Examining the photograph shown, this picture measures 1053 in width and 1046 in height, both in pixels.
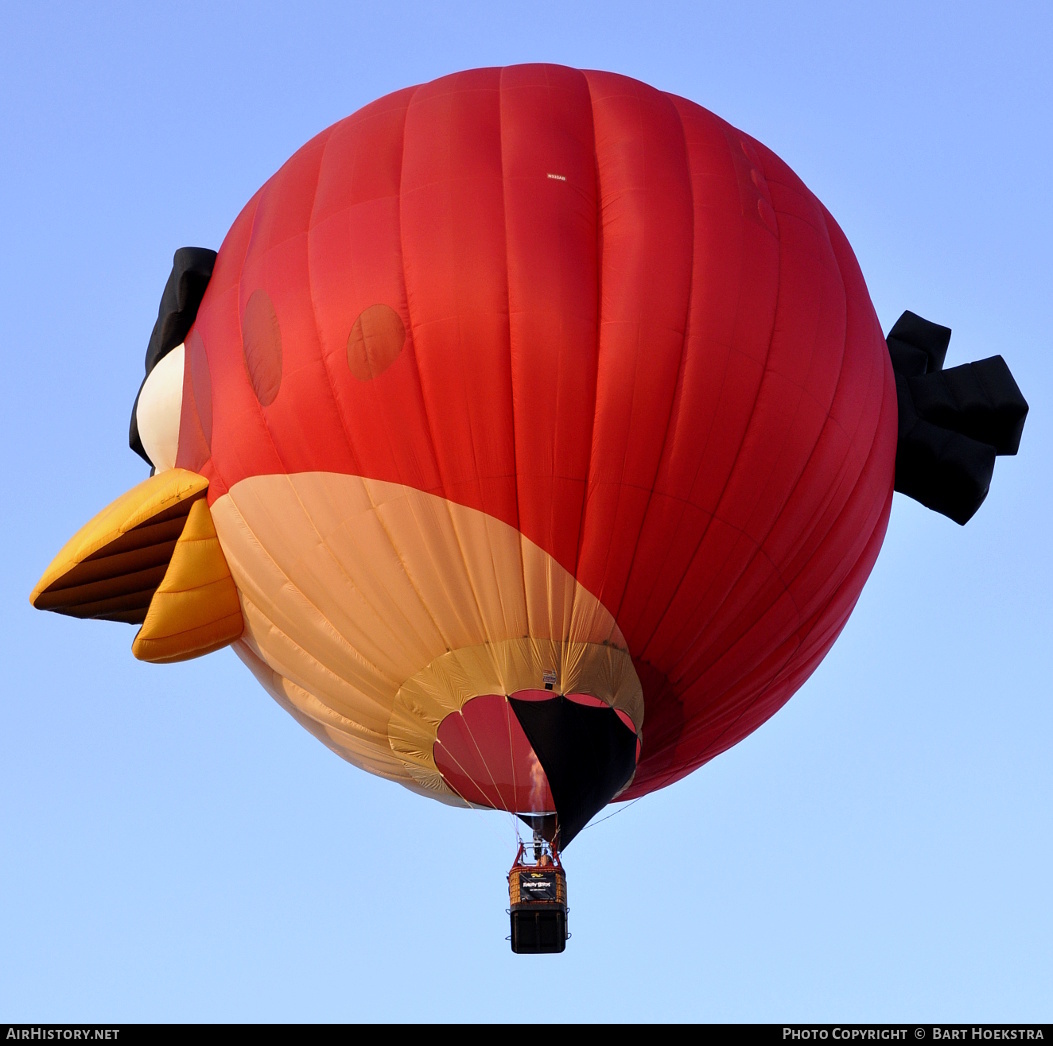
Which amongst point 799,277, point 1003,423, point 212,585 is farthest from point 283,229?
point 1003,423

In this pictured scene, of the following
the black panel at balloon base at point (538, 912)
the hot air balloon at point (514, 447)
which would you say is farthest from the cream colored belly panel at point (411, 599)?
the black panel at balloon base at point (538, 912)

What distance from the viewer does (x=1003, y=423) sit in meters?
15.6

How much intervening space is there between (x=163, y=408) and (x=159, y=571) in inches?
42.1

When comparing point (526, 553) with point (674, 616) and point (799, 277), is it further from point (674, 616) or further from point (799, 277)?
point (799, 277)

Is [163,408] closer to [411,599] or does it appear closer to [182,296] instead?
[182,296]

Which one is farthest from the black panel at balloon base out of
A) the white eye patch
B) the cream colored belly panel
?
the white eye patch

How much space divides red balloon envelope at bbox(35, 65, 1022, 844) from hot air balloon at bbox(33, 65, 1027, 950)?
2cm

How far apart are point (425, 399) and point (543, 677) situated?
1.73 meters

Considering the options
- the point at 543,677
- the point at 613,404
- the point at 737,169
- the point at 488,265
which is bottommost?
the point at 543,677

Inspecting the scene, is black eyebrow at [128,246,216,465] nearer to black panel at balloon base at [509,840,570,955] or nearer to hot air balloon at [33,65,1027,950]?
hot air balloon at [33,65,1027,950]

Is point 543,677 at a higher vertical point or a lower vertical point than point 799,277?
lower

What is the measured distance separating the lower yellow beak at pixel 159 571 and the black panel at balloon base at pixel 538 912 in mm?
2404

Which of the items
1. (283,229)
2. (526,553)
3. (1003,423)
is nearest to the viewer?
(526,553)

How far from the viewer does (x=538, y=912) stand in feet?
46.0
